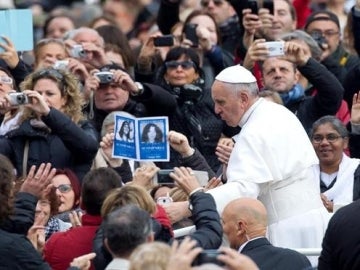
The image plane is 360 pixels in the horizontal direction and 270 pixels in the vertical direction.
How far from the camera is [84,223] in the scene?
37.1ft

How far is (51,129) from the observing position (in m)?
13.3

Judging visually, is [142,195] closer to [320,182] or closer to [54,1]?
[320,182]

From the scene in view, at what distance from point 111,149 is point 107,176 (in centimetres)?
219

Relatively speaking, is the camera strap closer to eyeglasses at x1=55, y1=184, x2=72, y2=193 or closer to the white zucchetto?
eyeglasses at x1=55, y1=184, x2=72, y2=193

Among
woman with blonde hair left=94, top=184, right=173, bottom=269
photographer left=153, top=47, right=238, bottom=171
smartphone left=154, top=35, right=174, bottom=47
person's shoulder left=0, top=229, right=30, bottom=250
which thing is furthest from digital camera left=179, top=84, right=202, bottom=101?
person's shoulder left=0, top=229, right=30, bottom=250

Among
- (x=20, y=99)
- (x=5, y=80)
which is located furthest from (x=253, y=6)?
(x=20, y=99)

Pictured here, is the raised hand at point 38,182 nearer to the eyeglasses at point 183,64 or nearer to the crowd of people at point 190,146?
the crowd of people at point 190,146

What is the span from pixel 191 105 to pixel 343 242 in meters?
4.47

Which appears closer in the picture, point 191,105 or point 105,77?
point 105,77

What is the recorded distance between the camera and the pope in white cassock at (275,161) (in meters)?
12.1

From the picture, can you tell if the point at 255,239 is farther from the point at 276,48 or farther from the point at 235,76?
the point at 276,48

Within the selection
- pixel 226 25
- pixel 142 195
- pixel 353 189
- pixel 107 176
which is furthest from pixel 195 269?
pixel 226 25

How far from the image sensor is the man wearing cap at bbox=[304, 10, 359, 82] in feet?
53.1

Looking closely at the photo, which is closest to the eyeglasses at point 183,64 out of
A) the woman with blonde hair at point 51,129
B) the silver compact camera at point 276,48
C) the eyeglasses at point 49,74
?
the silver compact camera at point 276,48
